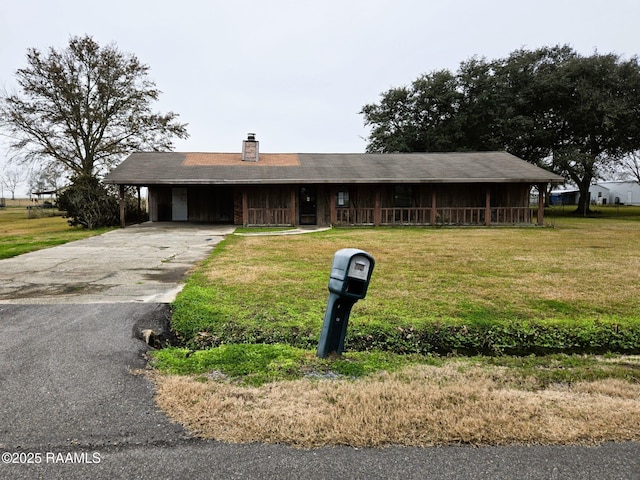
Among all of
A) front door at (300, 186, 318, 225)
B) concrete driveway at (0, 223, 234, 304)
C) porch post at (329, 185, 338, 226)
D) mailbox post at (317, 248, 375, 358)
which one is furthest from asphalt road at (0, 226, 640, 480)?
front door at (300, 186, 318, 225)

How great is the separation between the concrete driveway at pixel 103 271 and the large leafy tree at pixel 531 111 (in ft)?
91.7

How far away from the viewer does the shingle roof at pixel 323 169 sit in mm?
18750

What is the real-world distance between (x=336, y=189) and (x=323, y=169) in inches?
50.4

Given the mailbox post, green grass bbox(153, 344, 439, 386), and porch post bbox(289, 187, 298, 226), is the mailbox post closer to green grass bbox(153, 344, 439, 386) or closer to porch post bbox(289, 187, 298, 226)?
green grass bbox(153, 344, 439, 386)

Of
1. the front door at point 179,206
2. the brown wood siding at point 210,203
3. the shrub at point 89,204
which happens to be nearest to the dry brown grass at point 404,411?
the shrub at point 89,204

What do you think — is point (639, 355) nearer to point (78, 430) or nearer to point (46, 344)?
point (78, 430)

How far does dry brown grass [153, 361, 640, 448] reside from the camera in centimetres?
243

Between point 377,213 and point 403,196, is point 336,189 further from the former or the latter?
point 403,196

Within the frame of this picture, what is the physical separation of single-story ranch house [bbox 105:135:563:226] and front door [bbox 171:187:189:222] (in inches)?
2.0

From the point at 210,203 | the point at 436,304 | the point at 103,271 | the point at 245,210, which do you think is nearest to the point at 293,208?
the point at 245,210

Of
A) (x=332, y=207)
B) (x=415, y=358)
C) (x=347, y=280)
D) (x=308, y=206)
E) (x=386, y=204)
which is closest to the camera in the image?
(x=347, y=280)

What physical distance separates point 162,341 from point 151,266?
4717 millimetres

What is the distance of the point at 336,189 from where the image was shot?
67.7 ft

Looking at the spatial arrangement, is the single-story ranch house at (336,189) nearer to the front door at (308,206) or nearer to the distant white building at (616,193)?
the front door at (308,206)
